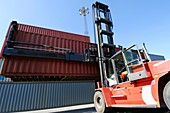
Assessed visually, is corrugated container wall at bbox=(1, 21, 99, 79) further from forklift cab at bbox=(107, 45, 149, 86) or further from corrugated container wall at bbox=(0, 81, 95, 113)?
forklift cab at bbox=(107, 45, 149, 86)

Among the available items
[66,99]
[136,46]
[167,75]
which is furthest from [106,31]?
[66,99]

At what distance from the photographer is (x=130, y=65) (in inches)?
154

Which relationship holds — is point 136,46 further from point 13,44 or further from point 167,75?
point 13,44

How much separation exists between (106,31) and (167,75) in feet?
16.1

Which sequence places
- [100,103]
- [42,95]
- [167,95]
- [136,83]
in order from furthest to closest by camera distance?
[42,95] < [100,103] < [136,83] < [167,95]

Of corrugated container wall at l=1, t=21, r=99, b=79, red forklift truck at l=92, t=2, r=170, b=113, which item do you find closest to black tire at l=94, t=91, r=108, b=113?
red forklift truck at l=92, t=2, r=170, b=113

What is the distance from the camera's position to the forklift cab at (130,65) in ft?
11.6

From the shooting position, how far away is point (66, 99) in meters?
9.38

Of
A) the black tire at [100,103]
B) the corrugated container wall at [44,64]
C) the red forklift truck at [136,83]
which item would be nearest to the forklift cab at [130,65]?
the red forklift truck at [136,83]

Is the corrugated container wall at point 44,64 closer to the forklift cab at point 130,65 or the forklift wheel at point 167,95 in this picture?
the forklift cab at point 130,65

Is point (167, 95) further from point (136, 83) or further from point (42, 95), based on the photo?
point (42, 95)

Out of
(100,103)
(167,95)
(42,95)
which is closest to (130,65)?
(167,95)

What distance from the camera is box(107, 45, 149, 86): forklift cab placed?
3.53m

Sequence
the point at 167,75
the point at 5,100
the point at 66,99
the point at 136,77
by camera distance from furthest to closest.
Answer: the point at 66,99, the point at 5,100, the point at 136,77, the point at 167,75
